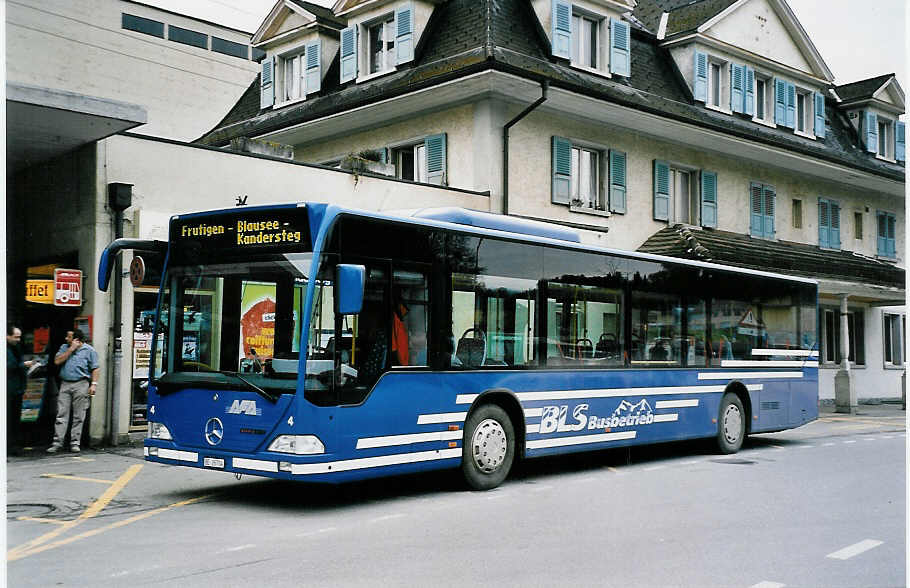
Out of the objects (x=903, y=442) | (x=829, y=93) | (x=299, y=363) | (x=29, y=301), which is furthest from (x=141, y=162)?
(x=829, y=93)

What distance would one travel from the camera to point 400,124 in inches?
880

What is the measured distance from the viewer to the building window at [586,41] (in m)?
22.5

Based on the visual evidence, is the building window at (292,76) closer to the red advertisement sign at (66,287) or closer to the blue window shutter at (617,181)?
the blue window shutter at (617,181)

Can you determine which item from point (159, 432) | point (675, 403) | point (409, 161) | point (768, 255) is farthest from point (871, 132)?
point (159, 432)

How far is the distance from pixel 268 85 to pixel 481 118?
315 inches

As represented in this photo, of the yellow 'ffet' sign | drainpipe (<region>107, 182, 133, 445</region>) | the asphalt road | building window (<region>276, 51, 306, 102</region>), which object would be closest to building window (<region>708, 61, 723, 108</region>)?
building window (<region>276, 51, 306, 102</region>)

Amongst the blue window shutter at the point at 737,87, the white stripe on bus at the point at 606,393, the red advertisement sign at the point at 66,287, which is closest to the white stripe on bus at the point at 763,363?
the white stripe on bus at the point at 606,393

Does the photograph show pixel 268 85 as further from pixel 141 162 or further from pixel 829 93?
pixel 829 93

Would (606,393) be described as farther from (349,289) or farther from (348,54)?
(348,54)

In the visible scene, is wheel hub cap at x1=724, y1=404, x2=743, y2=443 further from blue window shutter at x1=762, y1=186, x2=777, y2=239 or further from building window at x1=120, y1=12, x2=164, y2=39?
building window at x1=120, y1=12, x2=164, y2=39

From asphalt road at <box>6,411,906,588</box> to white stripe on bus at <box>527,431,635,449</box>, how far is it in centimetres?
44

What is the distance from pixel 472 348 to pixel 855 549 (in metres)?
4.41

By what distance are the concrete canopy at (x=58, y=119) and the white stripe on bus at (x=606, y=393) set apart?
6.48 meters

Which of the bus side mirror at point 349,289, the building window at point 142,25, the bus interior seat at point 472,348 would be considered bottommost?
the bus interior seat at point 472,348
